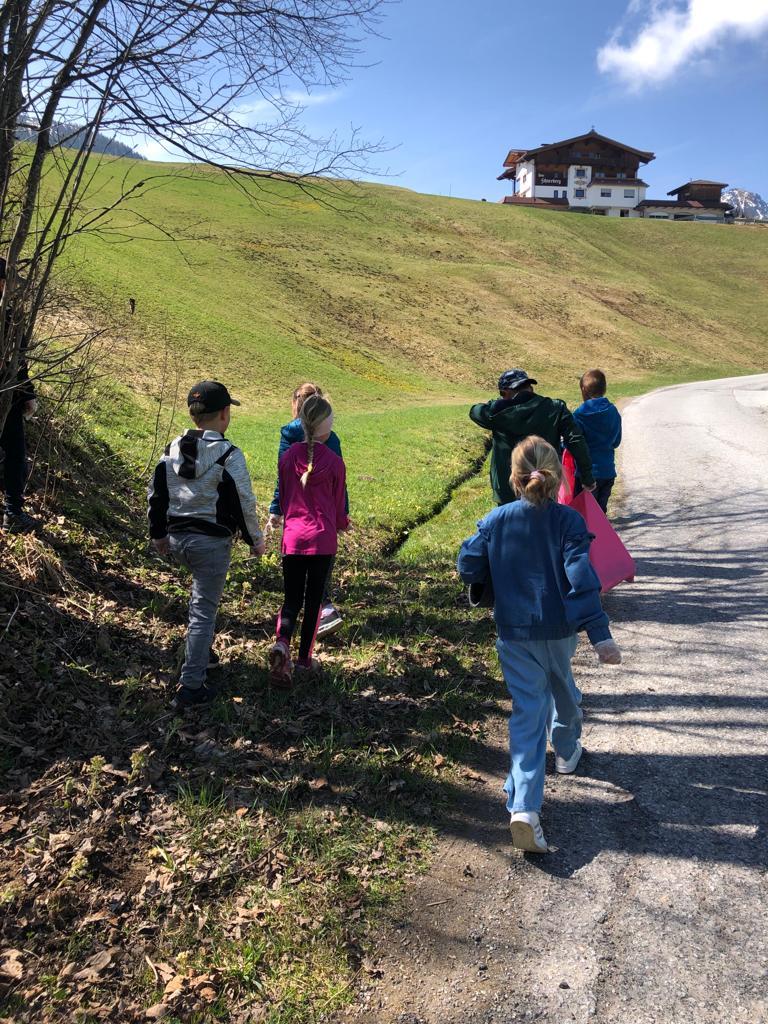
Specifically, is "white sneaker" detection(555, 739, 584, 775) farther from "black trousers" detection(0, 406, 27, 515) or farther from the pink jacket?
"black trousers" detection(0, 406, 27, 515)

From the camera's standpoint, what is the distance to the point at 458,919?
10.2 ft

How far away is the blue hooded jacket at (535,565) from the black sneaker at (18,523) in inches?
155

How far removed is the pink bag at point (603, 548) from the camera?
625cm

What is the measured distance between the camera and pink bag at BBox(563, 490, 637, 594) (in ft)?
20.5

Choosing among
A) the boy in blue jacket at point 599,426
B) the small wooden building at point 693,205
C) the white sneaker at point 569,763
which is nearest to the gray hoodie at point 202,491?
the white sneaker at point 569,763

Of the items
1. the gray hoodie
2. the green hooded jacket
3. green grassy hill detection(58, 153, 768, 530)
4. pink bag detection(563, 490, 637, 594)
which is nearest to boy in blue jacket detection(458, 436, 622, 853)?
the gray hoodie

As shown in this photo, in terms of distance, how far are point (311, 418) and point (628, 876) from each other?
3197mm

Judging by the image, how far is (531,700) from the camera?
3627 mm

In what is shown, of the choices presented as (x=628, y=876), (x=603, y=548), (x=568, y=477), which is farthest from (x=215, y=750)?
(x=568, y=477)

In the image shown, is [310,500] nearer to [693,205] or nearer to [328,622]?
[328,622]

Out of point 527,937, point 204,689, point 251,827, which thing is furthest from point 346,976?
point 204,689

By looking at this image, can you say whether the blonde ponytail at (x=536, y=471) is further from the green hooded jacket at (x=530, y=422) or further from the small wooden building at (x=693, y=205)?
the small wooden building at (x=693, y=205)

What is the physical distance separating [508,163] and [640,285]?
176 ft

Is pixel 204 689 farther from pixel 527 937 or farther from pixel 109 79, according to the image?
pixel 109 79
